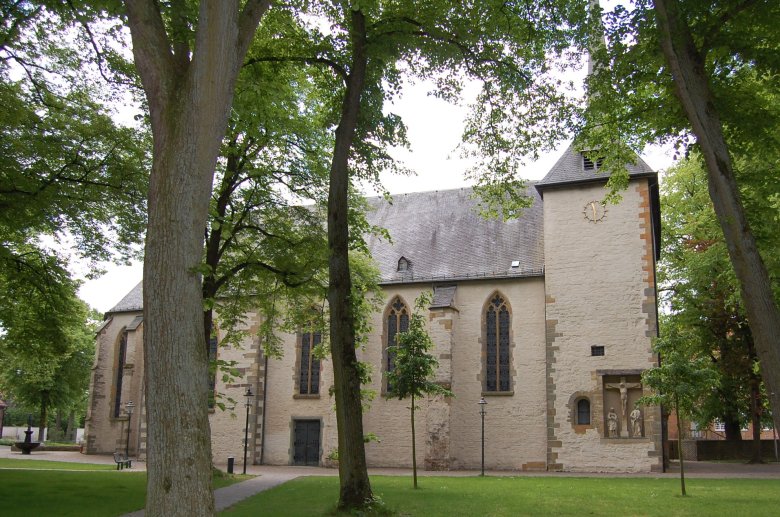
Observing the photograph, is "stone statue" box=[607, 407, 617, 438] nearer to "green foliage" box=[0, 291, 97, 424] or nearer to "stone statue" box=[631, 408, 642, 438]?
"stone statue" box=[631, 408, 642, 438]

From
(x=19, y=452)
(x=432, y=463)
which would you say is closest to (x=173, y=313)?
(x=432, y=463)

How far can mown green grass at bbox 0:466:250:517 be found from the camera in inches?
509

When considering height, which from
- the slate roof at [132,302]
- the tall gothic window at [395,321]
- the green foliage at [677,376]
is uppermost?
the slate roof at [132,302]

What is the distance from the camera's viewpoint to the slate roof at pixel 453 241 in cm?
2645

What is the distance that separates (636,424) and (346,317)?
46.5 feet

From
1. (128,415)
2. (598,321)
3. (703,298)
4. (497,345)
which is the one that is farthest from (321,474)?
(703,298)

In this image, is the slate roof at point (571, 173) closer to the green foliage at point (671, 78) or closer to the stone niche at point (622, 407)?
the stone niche at point (622, 407)

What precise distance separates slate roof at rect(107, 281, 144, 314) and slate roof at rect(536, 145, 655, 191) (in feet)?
67.5

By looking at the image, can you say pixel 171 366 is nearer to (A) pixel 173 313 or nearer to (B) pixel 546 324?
(A) pixel 173 313

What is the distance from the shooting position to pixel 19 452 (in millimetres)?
36500

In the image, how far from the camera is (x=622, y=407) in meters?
22.8

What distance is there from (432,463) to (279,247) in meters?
10.2

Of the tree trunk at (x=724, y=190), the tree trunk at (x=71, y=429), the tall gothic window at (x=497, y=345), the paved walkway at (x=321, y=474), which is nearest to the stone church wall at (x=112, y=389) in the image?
the paved walkway at (x=321, y=474)

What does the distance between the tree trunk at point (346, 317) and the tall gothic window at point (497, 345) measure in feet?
45.7
